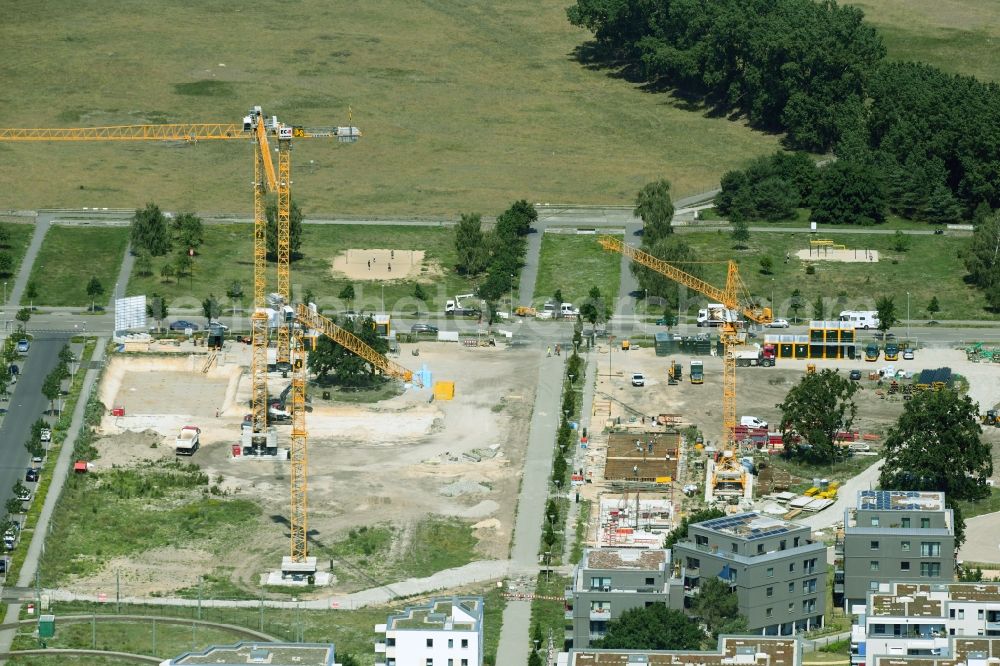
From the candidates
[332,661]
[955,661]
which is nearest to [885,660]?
[955,661]

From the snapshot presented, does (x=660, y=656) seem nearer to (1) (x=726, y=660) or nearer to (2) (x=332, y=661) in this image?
(1) (x=726, y=660)

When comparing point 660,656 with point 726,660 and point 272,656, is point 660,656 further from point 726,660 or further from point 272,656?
point 272,656

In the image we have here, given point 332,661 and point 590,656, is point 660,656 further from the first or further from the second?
point 332,661

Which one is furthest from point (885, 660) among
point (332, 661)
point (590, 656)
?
point (332, 661)

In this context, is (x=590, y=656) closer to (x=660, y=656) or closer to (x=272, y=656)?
(x=660, y=656)

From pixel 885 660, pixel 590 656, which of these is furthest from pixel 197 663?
pixel 885 660

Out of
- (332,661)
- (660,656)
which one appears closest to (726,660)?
(660,656)
